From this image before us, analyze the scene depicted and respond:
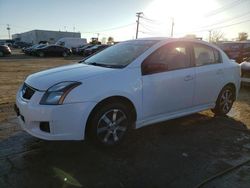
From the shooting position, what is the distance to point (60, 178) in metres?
3.13

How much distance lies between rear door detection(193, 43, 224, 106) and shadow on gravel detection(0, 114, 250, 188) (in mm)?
680

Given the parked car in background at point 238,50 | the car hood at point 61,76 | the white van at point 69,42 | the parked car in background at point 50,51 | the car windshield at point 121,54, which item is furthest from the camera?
the white van at point 69,42

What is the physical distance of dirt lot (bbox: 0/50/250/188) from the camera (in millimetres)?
3131

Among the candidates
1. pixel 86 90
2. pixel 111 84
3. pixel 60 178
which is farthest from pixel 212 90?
pixel 60 178

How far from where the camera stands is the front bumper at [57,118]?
3.39m

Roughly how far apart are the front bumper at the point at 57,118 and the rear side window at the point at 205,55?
2403mm

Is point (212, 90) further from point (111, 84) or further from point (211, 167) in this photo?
point (111, 84)

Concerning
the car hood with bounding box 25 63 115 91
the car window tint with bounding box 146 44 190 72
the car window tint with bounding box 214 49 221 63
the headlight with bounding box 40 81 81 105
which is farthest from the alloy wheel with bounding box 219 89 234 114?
the headlight with bounding box 40 81 81 105

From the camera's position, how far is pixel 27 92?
381cm

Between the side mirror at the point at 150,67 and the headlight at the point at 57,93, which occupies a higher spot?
the side mirror at the point at 150,67

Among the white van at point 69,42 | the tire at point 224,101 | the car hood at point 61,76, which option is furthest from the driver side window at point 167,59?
the white van at point 69,42

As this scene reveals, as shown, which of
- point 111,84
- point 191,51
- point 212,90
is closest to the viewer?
point 111,84

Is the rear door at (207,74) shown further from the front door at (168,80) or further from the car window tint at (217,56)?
the front door at (168,80)

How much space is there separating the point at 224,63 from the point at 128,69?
2492 mm
